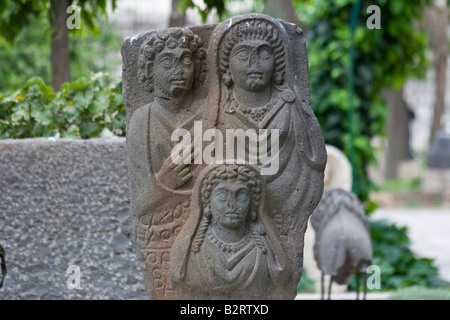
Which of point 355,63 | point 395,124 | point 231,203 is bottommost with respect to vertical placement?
point 395,124

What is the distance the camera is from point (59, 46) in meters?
4.14

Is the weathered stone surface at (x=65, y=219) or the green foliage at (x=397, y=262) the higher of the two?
the weathered stone surface at (x=65, y=219)

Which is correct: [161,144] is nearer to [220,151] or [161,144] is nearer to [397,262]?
[220,151]

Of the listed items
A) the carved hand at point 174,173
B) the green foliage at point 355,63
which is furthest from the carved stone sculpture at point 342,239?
the green foliage at point 355,63

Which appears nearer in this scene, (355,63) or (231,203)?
(231,203)

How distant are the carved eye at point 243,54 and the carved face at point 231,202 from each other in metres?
0.46

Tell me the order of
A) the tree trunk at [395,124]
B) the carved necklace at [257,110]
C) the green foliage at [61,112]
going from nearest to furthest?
the carved necklace at [257,110], the green foliage at [61,112], the tree trunk at [395,124]

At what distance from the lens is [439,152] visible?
10789 millimetres

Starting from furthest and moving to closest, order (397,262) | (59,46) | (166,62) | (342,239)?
(397,262)
(59,46)
(342,239)
(166,62)

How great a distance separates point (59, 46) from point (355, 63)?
2827 mm

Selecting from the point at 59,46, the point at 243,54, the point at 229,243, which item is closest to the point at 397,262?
the point at 59,46

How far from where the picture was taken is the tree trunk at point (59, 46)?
13.5ft

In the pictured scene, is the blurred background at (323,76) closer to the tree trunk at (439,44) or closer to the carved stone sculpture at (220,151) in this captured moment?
the carved stone sculpture at (220,151)

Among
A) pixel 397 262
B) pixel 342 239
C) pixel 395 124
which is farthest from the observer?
pixel 395 124
